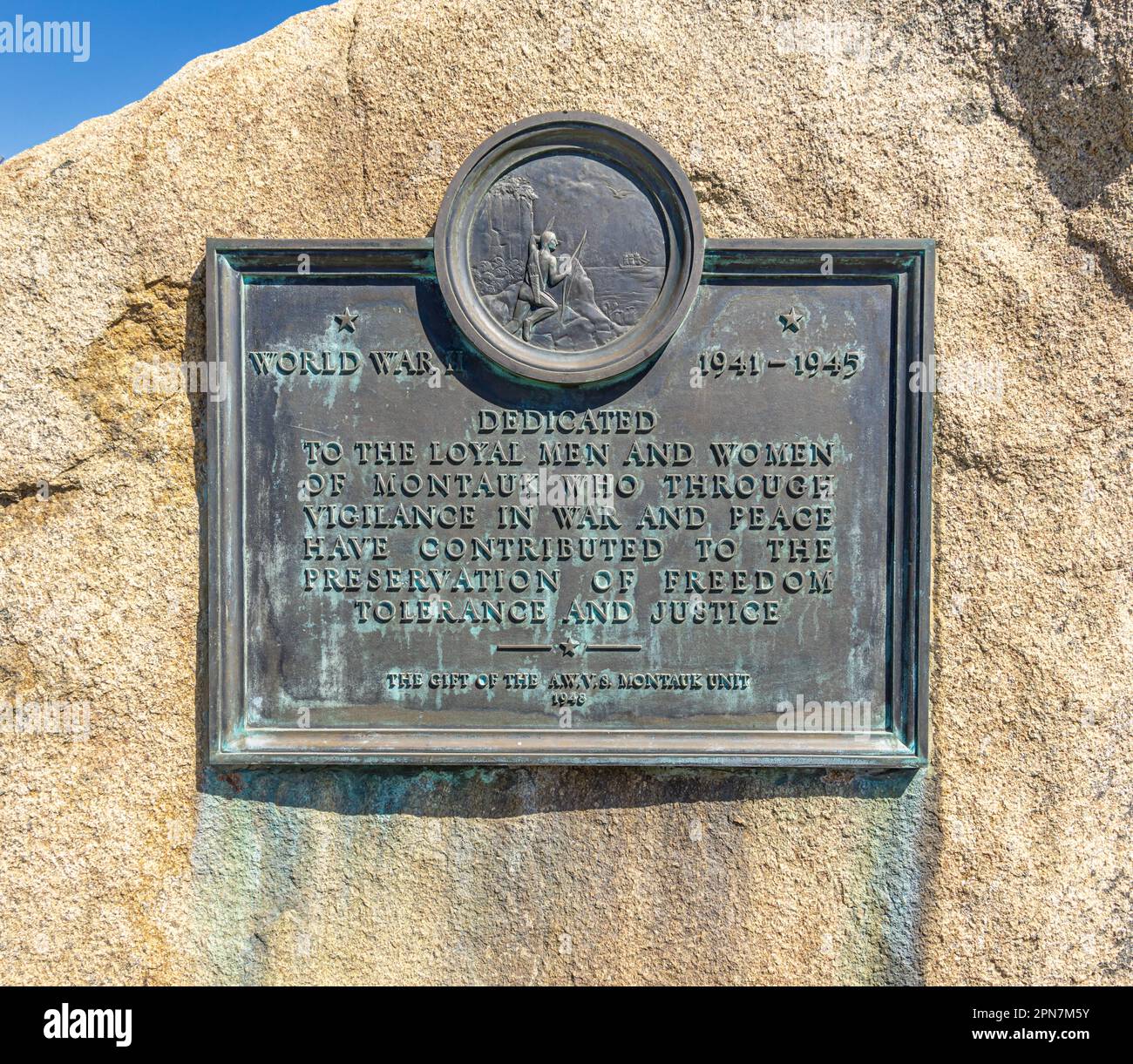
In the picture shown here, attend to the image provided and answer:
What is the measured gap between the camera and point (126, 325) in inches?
117

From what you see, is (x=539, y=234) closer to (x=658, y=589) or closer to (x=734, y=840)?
(x=658, y=589)

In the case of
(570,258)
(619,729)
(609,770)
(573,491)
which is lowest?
(609,770)

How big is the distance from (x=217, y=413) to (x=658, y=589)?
162cm

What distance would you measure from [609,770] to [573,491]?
98 centimetres

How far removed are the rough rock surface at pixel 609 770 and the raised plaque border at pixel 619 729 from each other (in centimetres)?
12

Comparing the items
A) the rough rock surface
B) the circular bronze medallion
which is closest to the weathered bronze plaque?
the circular bronze medallion

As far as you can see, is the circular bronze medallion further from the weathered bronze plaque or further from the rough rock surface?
the rough rock surface

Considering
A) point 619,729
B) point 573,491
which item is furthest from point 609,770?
point 573,491

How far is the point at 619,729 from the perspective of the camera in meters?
2.98

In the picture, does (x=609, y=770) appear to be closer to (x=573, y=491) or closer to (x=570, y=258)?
(x=573, y=491)

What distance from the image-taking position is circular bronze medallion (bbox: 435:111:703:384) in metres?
2.90

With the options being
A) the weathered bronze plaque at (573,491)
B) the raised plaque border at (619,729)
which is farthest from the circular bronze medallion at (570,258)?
the raised plaque border at (619,729)

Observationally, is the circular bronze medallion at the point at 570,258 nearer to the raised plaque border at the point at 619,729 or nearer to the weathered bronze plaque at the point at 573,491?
the weathered bronze plaque at the point at 573,491

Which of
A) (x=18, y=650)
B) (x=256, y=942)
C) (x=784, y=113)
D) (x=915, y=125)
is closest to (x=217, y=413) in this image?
(x=18, y=650)
